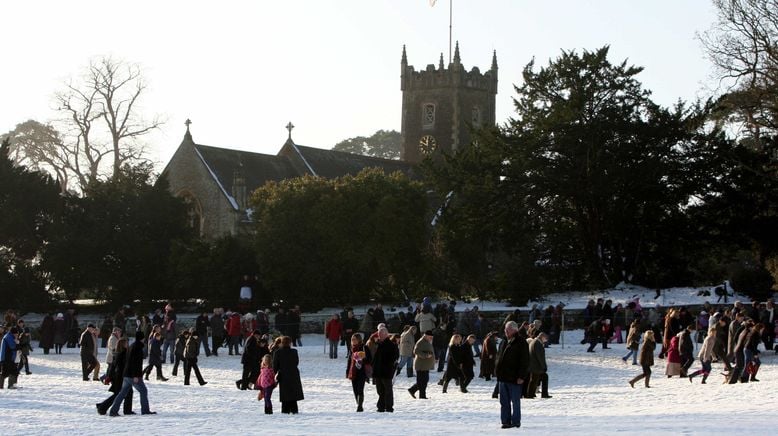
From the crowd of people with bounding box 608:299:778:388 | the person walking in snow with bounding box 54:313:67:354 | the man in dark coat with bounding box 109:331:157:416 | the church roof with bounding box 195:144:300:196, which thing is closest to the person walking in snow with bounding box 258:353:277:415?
the man in dark coat with bounding box 109:331:157:416

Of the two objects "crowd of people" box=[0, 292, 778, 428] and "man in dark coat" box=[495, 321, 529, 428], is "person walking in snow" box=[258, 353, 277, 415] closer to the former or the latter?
"crowd of people" box=[0, 292, 778, 428]

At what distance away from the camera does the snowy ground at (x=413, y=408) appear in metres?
17.4

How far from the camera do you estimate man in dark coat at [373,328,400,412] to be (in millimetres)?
19734

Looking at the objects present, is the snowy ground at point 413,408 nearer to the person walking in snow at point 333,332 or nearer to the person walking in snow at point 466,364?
the person walking in snow at point 466,364

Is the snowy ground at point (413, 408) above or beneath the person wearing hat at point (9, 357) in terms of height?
beneath

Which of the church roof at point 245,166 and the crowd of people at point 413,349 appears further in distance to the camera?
the church roof at point 245,166

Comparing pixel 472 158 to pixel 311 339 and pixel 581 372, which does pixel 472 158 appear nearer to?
pixel 311 339

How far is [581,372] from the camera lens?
29578mm

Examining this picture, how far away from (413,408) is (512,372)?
4.97m

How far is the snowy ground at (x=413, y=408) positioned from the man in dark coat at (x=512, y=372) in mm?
351

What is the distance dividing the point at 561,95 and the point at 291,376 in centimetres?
3291

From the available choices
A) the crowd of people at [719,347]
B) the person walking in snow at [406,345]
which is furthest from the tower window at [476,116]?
the person walking in snow at [406,345]

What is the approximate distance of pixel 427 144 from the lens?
81.1m

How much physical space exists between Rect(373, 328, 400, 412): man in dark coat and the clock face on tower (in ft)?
198
